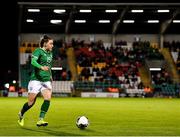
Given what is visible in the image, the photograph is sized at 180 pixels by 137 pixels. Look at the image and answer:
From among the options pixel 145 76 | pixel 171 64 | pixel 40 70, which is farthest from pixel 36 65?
pixel 171 64

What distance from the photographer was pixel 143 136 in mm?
10523

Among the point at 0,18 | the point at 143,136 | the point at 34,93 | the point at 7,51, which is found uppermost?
the point at 0,18

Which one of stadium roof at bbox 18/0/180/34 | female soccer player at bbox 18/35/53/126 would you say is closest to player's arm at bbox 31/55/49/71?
female soccer player at bbox 18/35/53/126

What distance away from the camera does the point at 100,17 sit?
49156 millimetres

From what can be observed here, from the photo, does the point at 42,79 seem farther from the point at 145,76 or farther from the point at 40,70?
the point at 145,76

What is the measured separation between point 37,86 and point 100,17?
37.2 m

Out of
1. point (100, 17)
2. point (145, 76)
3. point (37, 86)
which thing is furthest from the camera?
Answer: point (100, 17)

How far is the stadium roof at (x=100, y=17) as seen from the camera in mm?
42688

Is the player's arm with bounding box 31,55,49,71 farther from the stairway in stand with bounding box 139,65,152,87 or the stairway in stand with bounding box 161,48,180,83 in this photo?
the stairway in stand with bounding box 161,48,180,83

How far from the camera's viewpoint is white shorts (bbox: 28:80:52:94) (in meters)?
12.5

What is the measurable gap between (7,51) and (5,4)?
669 centimetres

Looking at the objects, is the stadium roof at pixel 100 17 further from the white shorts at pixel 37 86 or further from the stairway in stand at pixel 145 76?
the white shorts at pixel 37 86

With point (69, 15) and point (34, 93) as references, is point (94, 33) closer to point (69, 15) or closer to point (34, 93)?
point (69, 15)

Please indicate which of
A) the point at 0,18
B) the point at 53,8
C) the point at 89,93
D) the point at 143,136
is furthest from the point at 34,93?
the point at 0,18
